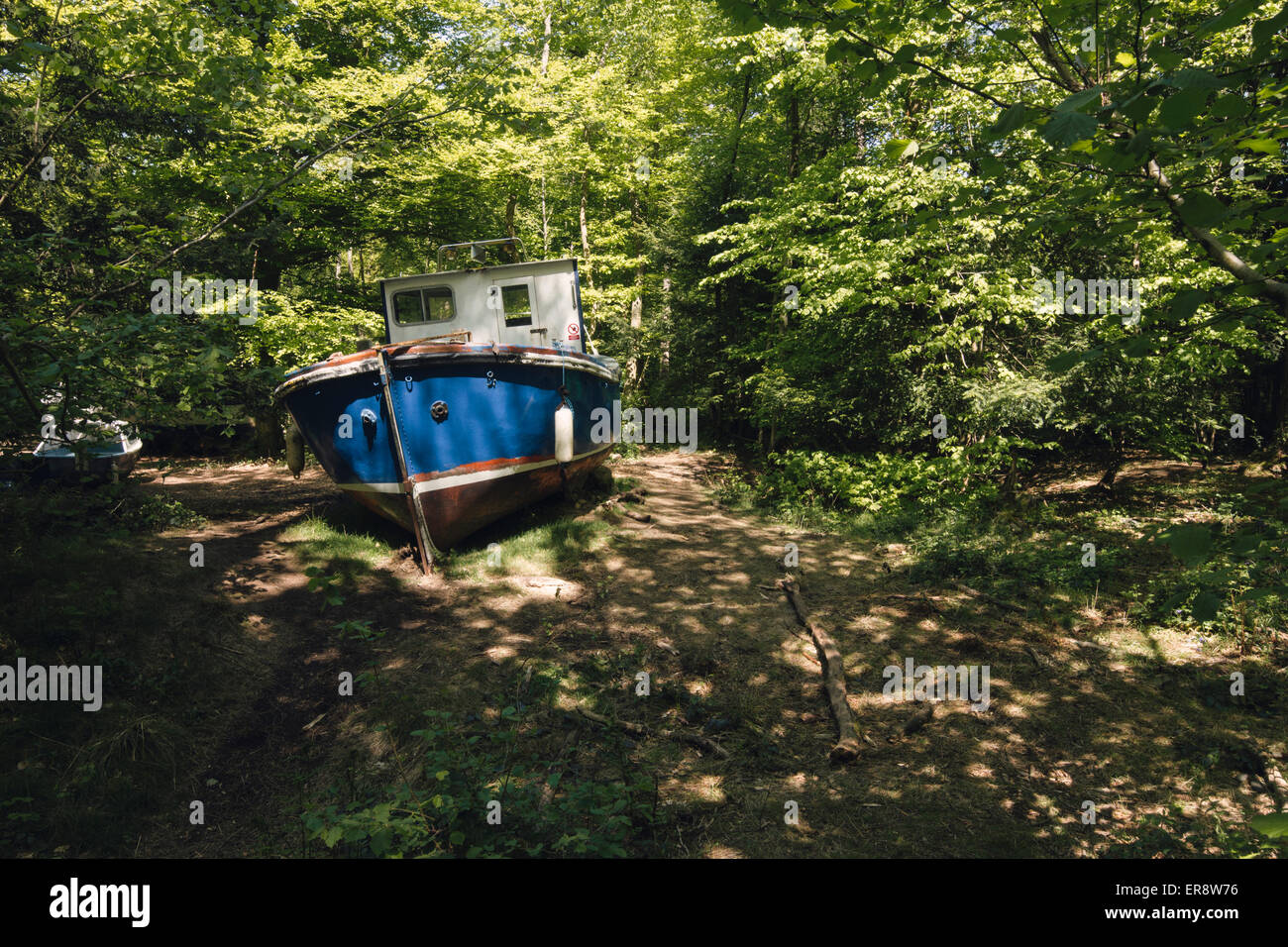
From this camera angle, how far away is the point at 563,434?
8898 mm

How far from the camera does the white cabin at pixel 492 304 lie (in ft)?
34.4

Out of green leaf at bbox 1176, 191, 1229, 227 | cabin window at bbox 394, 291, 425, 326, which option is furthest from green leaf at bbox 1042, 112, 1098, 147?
cabin window at bbox 394, 291, 425, 326

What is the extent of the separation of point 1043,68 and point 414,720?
9.11 metres

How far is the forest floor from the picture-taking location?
395 centimetres

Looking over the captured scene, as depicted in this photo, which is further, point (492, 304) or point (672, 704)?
point (492, 304)

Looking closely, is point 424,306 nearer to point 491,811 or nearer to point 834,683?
point 834,683

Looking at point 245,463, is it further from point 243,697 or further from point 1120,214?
point 1120,214

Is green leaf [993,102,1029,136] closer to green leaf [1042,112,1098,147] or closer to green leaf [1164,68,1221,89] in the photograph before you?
green leaf [1042,112,1098,147]

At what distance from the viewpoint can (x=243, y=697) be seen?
5.36 meters

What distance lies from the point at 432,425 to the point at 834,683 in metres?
5.33

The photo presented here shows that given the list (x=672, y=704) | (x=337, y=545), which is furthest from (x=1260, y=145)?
(x=337, y=545)

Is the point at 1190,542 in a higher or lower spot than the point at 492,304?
lower

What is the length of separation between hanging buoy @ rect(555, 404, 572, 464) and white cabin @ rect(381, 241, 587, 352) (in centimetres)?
197
